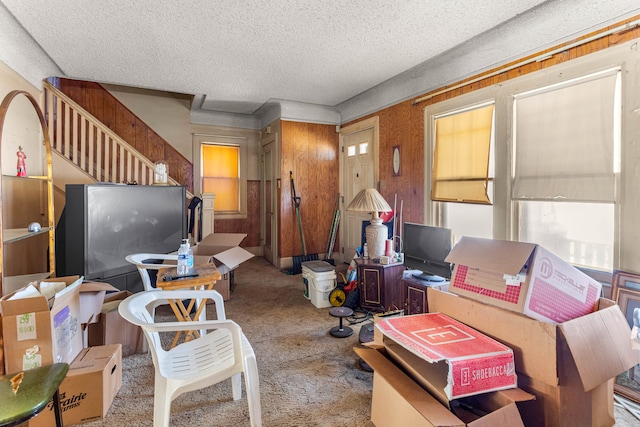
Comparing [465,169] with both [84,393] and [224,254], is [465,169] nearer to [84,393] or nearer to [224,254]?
[224,254]

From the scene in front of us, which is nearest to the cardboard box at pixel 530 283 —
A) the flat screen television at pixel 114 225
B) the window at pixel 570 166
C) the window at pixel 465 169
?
the window at pixel 570 166

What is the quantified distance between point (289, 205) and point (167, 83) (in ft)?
7.99

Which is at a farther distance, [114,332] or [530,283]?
[114,332]

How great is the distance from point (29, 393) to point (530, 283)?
6.85ft

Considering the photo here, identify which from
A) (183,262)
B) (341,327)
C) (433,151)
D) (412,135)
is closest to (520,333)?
(341,327)

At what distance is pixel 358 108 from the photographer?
4988 millimetres

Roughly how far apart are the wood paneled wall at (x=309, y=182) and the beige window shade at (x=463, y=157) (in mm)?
2287

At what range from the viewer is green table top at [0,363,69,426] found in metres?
1.11

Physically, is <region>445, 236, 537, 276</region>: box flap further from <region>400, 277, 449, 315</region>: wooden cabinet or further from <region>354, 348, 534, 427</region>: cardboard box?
<region>400, 277, 449, 315</region>: wooden cabinet

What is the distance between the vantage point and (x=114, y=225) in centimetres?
330

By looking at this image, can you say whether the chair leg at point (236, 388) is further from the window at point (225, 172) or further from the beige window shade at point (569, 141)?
the window at point (225, 172)

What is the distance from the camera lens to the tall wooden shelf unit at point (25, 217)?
8.38ft

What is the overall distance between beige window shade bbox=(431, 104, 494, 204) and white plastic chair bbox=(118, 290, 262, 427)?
258cm

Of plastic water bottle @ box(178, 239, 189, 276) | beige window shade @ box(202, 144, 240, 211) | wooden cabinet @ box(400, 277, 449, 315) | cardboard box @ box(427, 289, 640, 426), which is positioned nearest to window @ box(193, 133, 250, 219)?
beige window shade @ box(202, 144, 240, 211)
